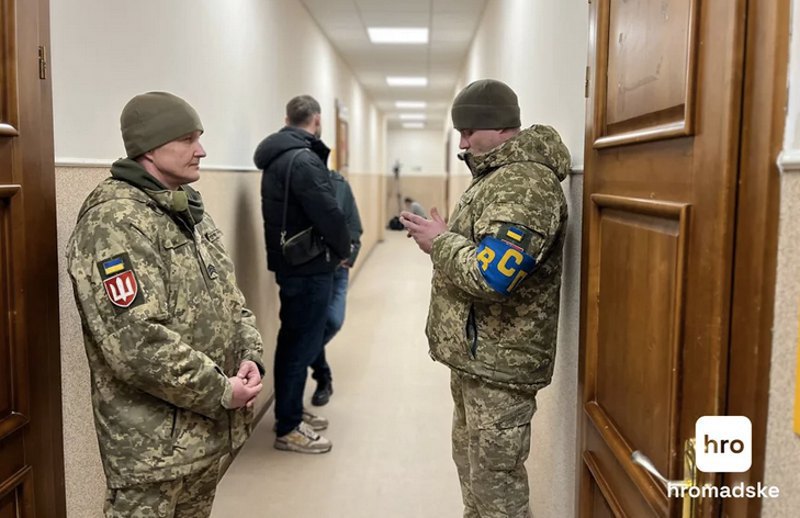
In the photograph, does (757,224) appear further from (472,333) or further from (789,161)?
(472,333)

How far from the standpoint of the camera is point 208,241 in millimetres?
1696

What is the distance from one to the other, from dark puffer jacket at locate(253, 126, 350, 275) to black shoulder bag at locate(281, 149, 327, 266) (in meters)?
0.02

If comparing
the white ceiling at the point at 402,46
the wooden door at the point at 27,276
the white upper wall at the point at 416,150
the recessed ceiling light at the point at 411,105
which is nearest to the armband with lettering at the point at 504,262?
the wooden door at the point at 27,276

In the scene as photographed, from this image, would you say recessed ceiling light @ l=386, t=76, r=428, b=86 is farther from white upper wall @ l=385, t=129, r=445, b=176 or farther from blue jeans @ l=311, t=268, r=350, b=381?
white upper wall @ l=385, t=129, r=445, b=176

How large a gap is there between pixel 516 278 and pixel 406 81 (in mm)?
7953

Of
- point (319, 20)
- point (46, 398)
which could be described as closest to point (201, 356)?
point (46, 398)

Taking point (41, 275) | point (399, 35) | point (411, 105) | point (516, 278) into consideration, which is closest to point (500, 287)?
point (516, 278)

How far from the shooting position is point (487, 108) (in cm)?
188

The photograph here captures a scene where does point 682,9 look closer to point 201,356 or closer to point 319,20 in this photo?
point 201,356

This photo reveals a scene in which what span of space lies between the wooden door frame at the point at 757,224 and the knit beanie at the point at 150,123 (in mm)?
1203

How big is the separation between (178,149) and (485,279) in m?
0.80

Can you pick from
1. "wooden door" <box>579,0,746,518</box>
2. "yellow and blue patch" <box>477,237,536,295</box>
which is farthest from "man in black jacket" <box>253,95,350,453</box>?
"wooden door" <box>579,0,746,518</box>

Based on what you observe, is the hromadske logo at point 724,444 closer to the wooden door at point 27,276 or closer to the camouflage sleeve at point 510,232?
the camouflage sleeve at point 510,232

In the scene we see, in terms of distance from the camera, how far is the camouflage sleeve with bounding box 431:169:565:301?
1.63 metres
